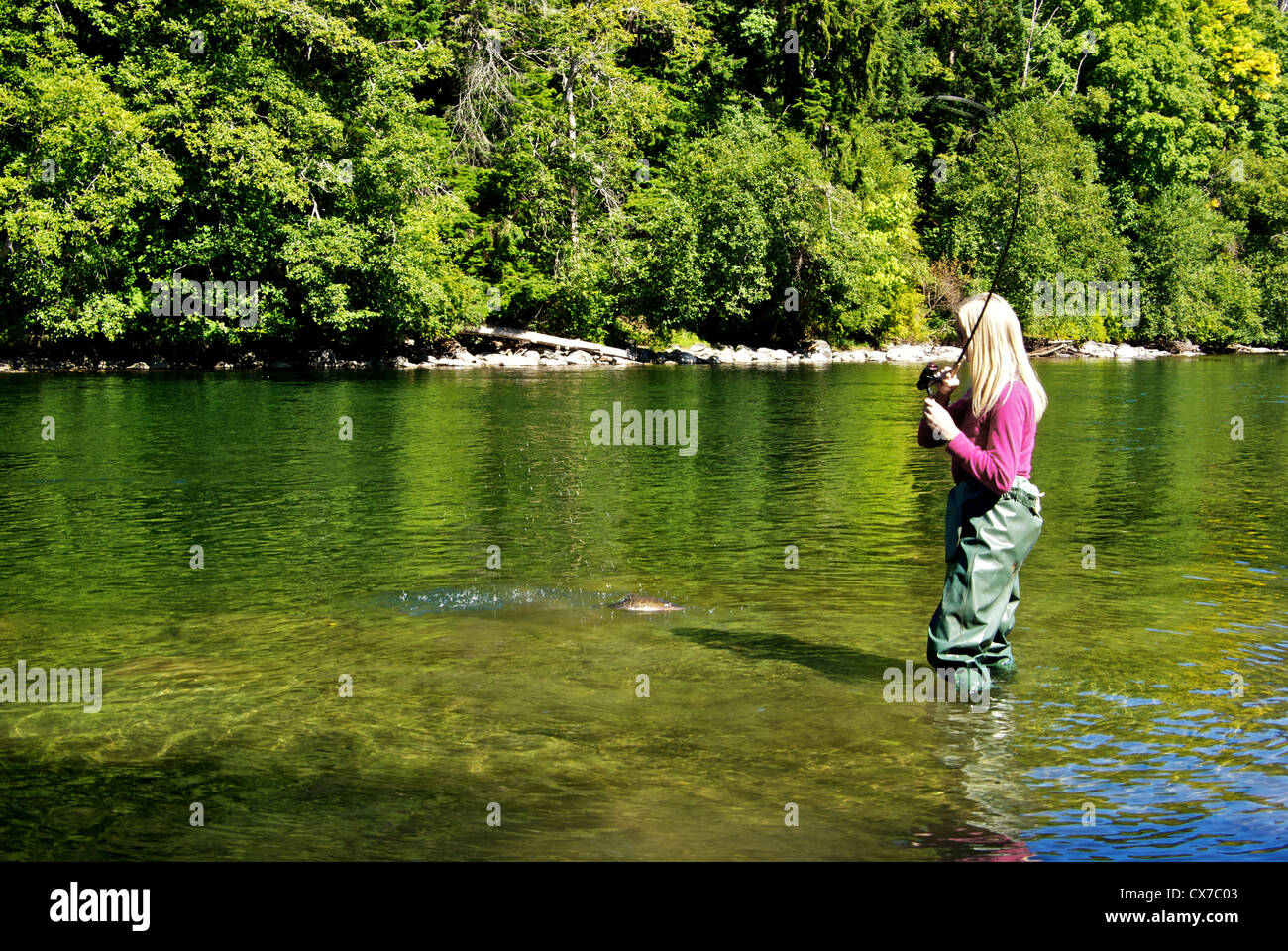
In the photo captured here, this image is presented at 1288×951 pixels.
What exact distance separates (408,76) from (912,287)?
28.5m

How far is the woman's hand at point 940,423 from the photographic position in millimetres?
6566

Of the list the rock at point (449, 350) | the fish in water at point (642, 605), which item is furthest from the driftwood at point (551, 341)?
the fish in water at point (642, 605)

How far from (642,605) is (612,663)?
1546mm

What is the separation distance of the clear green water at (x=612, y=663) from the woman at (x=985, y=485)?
490 millimetres

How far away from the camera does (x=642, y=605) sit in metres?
9.69

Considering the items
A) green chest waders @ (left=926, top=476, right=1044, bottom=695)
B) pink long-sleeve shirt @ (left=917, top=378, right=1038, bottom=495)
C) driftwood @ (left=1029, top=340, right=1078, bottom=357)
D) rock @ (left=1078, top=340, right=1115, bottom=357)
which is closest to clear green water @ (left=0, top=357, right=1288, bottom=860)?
green chest waders @ (left=926, top=476, right=1044, bottom=695)

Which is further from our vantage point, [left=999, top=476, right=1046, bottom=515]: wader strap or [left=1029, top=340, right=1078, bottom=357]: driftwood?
[left=1029, top=340, right=1078, bottom=357]: driftwood

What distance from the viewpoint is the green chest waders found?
6785mm

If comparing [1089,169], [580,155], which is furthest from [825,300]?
[1089,169]

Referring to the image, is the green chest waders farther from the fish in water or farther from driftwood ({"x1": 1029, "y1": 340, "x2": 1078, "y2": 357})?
driftwood ({"x1": 1029, "y1": 340, "x2": 1078, "y2": 357})

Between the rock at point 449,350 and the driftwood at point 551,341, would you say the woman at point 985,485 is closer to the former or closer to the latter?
the rock at point 449,350

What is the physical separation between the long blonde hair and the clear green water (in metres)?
1.88

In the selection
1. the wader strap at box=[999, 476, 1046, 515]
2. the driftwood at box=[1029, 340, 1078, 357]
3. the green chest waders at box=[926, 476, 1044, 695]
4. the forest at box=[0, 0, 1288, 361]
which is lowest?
the green chest waders at box=[926, 476, 1044, 695]

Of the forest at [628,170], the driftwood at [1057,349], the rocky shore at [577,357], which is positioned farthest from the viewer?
the driftwood at [1057,349]
